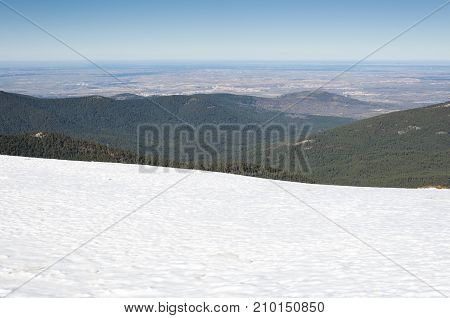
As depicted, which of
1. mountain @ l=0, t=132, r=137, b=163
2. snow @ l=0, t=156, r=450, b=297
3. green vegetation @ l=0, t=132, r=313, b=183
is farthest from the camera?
mountain @ l=0, t=132, r=137, b=163

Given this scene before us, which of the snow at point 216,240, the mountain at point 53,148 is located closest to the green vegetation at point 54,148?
the mountain at point 53,148

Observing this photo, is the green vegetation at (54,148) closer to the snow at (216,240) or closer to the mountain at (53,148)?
the mountain at (53,148)

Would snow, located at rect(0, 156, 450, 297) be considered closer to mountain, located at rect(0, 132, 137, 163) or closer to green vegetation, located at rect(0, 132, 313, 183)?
green vegetation, located at rect(0, 132, 313, 183)

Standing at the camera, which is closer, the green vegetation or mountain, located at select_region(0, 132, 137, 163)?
the green vegetation

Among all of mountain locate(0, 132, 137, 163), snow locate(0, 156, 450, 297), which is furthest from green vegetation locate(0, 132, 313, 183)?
snow locate(0, 156, 450, 297)

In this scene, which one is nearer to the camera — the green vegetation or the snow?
the snow

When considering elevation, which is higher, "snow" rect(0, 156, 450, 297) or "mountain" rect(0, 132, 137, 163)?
"snow" rect(0, 156, 450, 297)

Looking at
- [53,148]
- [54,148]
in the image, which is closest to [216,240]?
[53,148]

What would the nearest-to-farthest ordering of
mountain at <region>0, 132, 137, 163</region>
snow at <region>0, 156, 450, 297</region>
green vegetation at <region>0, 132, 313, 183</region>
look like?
snow at <region>0, 156, 450, 297</region> < green vegetation at <region>0, 132, 313, 183</region> < mountain at <region>0, 132, 137, 163</region>

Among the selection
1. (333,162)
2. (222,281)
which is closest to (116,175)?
(222,281)

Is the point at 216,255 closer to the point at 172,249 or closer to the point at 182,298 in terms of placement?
the point at 172,249
